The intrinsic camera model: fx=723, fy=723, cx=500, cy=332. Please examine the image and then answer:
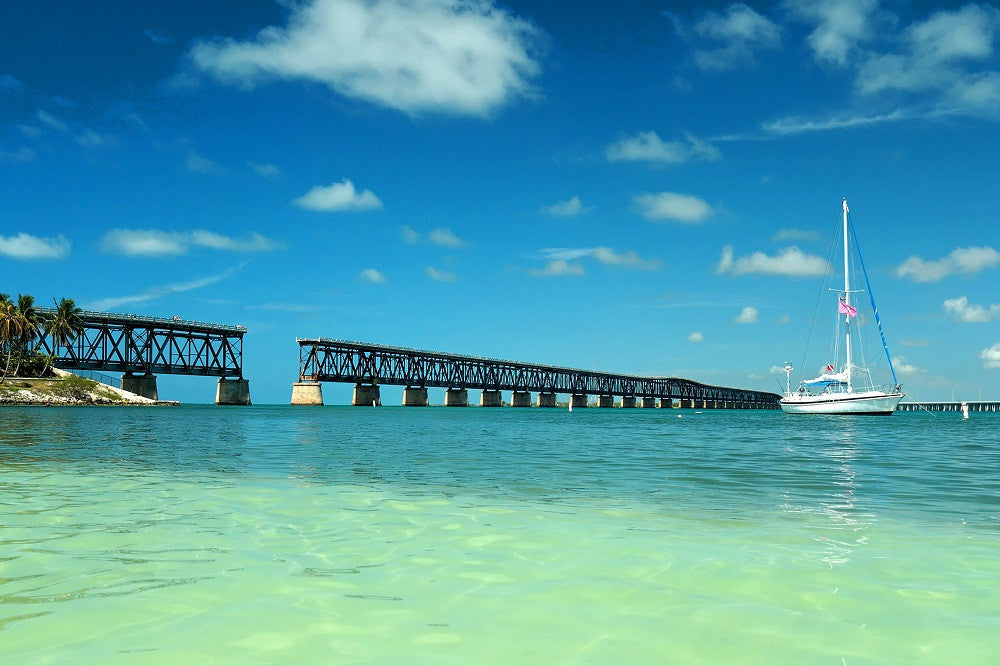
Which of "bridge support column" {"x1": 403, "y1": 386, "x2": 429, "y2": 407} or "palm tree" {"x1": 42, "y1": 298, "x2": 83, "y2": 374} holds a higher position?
"palm tree" {"x1": 42, "y1": 298, "x2": 83, "y2": 374}

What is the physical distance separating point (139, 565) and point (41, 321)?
11286 cm

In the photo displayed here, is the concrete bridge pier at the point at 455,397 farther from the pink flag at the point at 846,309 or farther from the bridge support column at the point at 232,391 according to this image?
the pink flag at the point at 846,309

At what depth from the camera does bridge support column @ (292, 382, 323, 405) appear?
14988 centimetres

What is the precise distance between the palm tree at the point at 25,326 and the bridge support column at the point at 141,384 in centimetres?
2237

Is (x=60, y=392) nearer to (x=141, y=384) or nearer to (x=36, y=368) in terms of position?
(x=36, y=368)

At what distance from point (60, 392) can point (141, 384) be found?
31.8m

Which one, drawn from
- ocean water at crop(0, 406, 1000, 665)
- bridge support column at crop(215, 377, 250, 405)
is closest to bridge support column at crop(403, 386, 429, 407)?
bridge support column at crop(215, 377, 250, 405)

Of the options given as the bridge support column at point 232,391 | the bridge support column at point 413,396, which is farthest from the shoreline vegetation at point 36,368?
the bridge support column at point 413,396

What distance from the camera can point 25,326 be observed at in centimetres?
9088

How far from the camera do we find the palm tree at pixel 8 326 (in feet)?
286

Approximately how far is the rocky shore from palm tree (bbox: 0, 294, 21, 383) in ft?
8.00

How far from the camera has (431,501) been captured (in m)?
12.6

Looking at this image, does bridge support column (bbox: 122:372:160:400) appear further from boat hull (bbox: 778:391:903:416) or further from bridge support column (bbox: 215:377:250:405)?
boat hull (bbox: 778:391:903:416)

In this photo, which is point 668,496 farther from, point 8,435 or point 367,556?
point 8,435
